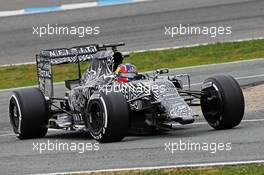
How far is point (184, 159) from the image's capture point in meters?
11.6

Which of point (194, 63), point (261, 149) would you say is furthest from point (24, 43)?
point (261, 149)

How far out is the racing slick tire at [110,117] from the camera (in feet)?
43.7

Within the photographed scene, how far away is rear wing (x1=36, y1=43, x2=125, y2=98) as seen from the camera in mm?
15984

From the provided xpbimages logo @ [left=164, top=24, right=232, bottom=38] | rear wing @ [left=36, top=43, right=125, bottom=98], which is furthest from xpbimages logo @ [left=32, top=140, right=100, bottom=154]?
xpbimages logo @ [left=164, top=24, right=232, bottom=38]

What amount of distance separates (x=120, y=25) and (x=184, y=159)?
15509 mm

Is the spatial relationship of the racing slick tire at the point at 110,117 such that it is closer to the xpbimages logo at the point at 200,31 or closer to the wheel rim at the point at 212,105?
the wheel rim at the point at 212,105

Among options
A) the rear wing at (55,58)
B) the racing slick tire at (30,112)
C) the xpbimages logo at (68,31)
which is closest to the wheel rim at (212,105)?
the rear wing at (55,58)

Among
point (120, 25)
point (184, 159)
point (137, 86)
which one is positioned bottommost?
point (184, 159)

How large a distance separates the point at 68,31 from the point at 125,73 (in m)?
12.1

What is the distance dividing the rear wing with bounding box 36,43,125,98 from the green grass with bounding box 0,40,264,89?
687 cm

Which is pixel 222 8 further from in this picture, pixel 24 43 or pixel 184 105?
pixel 184 105

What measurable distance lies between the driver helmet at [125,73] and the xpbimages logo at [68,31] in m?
11.7

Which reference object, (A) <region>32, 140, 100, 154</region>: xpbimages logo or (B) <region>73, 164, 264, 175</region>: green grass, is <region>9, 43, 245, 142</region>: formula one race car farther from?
(B) <region>73, 164, 264, 175</region>: green grass

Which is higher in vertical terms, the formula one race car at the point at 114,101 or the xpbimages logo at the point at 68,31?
the xpbimages logo at the point at 68,31
